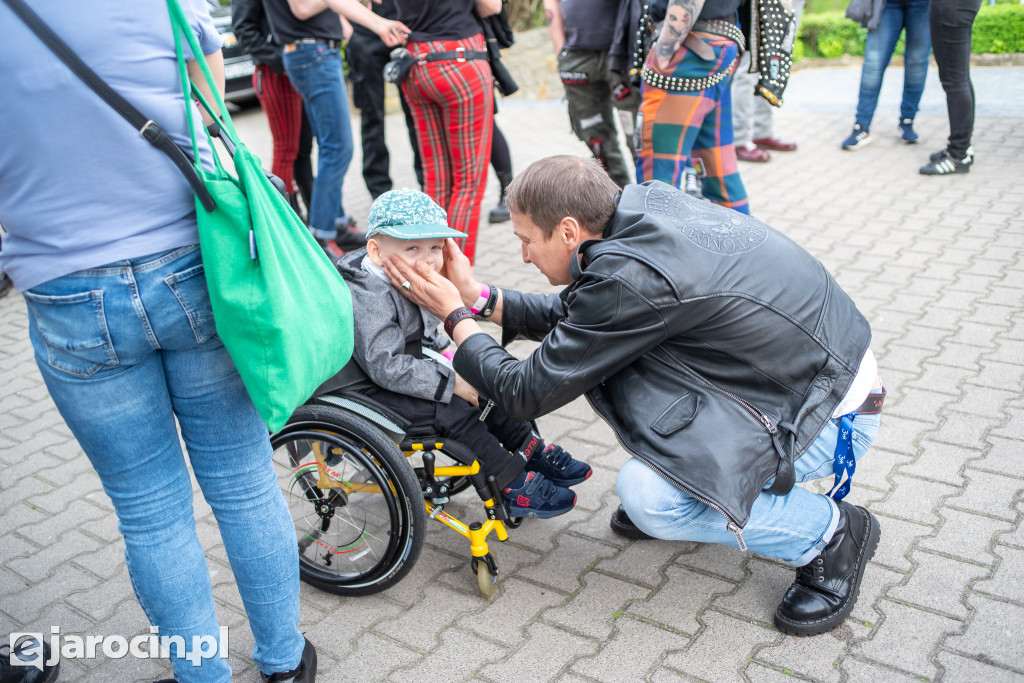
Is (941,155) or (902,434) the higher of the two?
(941,155)

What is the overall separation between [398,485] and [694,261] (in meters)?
0.97

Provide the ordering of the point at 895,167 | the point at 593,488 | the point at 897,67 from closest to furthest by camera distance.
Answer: the point at 593,488 < the point at 895,167 < the point at 897,67

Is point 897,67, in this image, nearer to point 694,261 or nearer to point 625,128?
point 625,128

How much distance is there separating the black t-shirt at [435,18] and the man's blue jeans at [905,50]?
11.7ft

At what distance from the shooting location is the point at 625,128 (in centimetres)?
517

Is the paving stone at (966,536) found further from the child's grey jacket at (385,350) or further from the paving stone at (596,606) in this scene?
the child's grey jacket at (385,350)

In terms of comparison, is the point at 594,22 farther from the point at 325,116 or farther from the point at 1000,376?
the point at 1000,376

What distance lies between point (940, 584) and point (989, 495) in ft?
1.65

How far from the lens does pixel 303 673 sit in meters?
2.15

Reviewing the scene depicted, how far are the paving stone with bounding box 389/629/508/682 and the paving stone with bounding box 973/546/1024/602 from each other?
133 centimetres

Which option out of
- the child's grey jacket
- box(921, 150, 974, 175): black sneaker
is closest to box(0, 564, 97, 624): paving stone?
the child's grey jacket

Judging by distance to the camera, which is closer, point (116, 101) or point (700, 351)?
point (116, 101)

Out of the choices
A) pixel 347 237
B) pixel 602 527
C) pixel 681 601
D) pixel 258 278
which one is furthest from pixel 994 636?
pixel 347 237

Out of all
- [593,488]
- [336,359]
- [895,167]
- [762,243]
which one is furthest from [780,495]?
[895,167]
